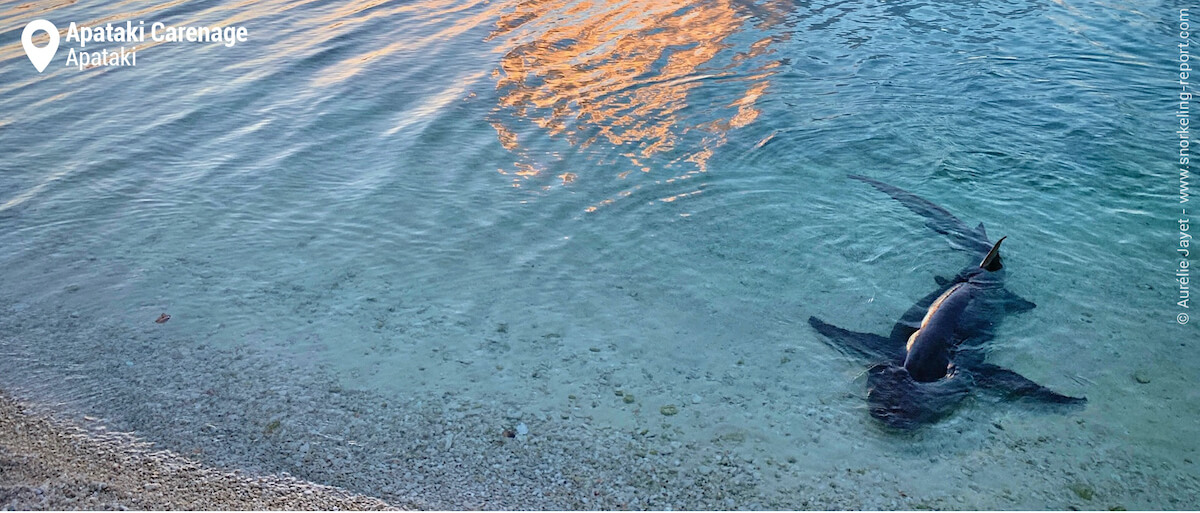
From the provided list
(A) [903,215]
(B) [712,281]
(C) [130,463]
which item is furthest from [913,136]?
(C) [130,463]

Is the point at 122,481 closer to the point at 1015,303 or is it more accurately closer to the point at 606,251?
the point at 606,251

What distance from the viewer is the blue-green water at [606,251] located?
4.81 metres

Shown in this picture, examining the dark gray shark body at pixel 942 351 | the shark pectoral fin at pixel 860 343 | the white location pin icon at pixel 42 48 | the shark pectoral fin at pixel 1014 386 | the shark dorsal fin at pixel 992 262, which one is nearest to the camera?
the dark gray shark body at pixel 942 351

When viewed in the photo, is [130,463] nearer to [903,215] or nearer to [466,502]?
[466,502]

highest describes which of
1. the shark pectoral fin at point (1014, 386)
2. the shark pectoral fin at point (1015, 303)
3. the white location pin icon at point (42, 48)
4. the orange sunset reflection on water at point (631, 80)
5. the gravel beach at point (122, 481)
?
the white location pin icon at point (42, 48)

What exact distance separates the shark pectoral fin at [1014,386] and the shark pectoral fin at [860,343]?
0.55 metres

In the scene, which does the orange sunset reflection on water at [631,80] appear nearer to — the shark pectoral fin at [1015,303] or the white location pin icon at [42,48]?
the shark pectoral fin at [1015,303]

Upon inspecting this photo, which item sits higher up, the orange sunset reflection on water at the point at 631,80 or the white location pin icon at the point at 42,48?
the white location pin icon at the point at 42,48

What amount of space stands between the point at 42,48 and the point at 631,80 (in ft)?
29.0

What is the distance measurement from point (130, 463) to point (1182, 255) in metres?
7.96

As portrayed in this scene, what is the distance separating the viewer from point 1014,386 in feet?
17.3

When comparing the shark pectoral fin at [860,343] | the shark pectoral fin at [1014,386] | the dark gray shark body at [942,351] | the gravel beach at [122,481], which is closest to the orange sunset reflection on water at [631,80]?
the shark pectoral fin at [860,343]

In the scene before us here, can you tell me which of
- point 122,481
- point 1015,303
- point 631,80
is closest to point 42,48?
point 631,80

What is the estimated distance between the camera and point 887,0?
14117mm
